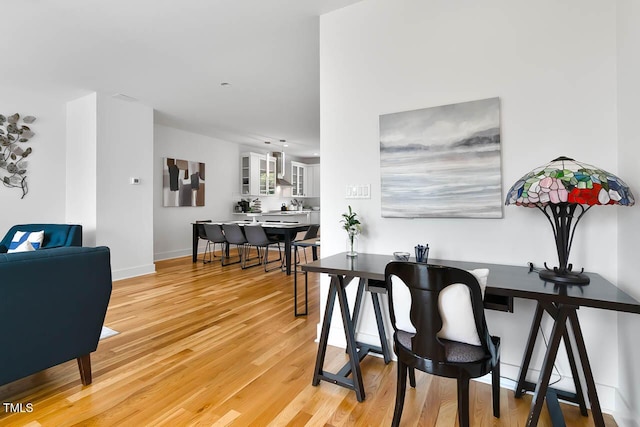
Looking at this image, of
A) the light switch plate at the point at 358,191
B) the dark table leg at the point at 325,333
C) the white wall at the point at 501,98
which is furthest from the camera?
the light switch plate at the point at 358,191

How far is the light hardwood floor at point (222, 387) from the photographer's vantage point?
1660 millimetres

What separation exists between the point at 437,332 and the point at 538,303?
29.4 inches

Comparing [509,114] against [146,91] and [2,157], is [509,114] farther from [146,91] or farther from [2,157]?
[2,157]

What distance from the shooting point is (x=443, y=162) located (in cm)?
211

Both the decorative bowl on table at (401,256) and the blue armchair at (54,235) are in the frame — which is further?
the blue armchair at (54,235)

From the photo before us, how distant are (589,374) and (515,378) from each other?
0.61 meters

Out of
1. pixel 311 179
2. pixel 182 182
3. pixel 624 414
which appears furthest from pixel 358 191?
pixel 311 179

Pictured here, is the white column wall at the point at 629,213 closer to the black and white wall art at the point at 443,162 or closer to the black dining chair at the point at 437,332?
the black and white wall art at the point at 443,162

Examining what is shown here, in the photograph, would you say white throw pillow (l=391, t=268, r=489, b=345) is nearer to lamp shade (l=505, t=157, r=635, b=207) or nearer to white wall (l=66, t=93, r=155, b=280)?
lamp shade (l=505, t=157, r=635, b=207)

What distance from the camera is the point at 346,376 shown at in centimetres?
203

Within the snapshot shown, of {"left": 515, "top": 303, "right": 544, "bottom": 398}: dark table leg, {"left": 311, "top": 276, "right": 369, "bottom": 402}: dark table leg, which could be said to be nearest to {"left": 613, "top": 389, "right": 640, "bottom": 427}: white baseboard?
{"left": 515, "top": 303, "right": 544, "bottom": 398}: dark table leg

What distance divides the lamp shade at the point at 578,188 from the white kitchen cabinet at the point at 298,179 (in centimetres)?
814

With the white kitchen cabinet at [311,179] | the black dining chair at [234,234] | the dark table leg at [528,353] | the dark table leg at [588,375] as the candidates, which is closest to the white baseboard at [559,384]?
the dark table leg at [528,353]

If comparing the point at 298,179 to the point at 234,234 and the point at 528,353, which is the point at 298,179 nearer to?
the point at 234,234
